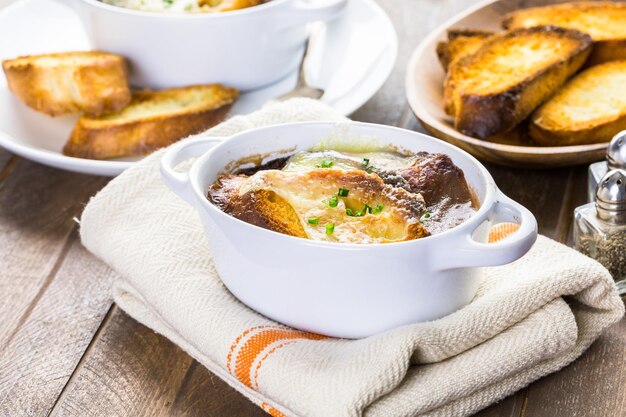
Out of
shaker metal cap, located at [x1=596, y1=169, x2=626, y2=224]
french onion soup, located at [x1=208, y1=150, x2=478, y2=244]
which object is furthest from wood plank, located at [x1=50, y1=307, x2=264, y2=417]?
shaker metal cap, located at [x1=596, y1=169, x2=626, y2=224]

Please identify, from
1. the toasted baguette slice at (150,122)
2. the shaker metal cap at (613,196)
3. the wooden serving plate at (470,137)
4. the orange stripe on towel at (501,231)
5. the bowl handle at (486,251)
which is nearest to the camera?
the bowl handle at (486,251)

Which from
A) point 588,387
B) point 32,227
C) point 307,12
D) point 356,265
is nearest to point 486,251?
point 356,265

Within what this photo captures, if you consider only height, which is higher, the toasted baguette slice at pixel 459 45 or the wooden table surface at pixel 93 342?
the toasted baguette slice at pixel 459 45

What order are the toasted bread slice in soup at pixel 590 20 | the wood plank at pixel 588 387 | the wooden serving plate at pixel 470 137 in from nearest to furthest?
the wood plank at pixel 588 387, the wooden serving plate at pixel 470 137, the toasted bread slice in soup at pixel 590 20

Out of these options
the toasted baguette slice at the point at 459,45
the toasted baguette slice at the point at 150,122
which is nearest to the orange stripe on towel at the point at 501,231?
the toasted baguette slice at the point at 459,45

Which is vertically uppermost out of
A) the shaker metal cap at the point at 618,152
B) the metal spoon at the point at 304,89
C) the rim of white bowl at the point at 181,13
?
the rim of white bowl at the point at 181,13

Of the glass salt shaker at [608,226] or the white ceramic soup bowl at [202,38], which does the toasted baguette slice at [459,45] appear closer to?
the white ceramic soup bowl at [202,38]

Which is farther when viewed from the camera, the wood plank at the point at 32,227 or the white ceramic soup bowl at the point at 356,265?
the wood plank at the point at 32,227

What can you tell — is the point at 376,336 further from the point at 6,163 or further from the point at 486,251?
the point at 6,163
